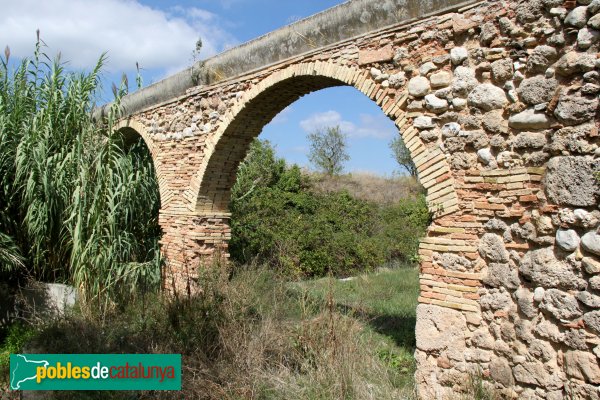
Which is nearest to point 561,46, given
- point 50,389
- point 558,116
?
point 558,116

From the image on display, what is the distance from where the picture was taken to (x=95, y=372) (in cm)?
471

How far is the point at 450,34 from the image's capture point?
4062 millimetres

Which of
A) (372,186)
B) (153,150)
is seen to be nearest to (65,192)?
(153,150)

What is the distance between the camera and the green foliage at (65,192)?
670cm

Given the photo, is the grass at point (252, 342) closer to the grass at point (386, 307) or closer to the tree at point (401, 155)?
the grass at point (386, 307)

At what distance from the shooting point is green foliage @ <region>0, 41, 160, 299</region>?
6.70 metres

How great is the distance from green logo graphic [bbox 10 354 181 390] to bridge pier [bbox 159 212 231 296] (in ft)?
7.10

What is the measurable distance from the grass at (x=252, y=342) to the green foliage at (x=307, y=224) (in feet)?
12.6

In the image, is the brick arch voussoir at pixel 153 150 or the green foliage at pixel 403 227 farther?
the green foliage at pixel 403 227

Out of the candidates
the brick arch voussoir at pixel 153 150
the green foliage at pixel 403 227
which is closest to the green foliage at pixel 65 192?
the brick arch voussoir at pixel 153 150

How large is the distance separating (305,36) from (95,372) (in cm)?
394

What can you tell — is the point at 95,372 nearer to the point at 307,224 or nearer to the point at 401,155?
the point at 307,224

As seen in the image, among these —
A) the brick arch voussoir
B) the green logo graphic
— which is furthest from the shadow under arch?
the green logo graphic

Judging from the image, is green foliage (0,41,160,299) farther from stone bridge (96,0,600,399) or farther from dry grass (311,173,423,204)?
dry grass (311,173,423,204)
